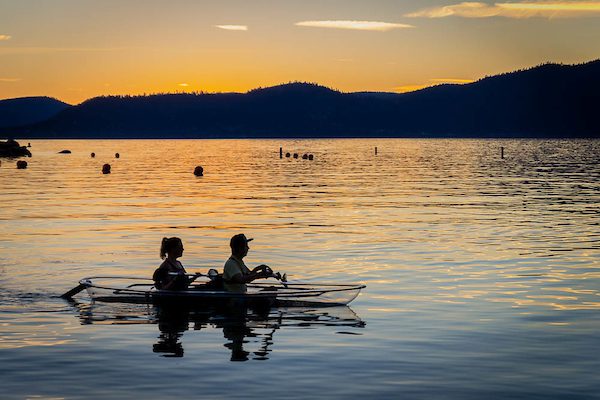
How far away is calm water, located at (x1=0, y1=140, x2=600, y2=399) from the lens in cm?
1535

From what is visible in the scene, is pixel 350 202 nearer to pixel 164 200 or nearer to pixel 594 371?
pixel 164 200

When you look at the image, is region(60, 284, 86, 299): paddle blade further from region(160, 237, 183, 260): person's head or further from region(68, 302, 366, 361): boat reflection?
region(160, 237, 183, 260): person's head

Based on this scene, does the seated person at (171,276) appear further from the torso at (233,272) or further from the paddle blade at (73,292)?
the paddle blade at (73,292)

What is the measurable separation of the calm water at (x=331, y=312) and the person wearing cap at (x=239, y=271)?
32.5 inches

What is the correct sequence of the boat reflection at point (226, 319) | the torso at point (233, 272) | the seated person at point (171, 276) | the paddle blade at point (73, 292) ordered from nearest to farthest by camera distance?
the boat reflection at point (226, 319) < the torso at point (233, 272) < the seated person at point (171, 276) < the paddle blade at point (73, 292)

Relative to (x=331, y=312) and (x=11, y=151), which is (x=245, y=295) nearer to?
(x=331, y=312)

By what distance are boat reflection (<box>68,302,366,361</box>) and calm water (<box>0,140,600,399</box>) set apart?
2.8 inches

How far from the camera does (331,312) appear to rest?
2175cm

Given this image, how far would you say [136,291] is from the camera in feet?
73.8

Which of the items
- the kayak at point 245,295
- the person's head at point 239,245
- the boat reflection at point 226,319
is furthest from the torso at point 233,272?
the boat reflection at point 226,319

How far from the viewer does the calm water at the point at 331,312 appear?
15.4m

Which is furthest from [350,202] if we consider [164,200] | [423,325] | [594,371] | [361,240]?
[594,371]

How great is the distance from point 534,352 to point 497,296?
20.7ft

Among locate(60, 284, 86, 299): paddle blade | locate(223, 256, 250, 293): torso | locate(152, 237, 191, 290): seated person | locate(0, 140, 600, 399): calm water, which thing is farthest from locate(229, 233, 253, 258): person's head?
locate(60, 284, 86, 299): paddle blade
